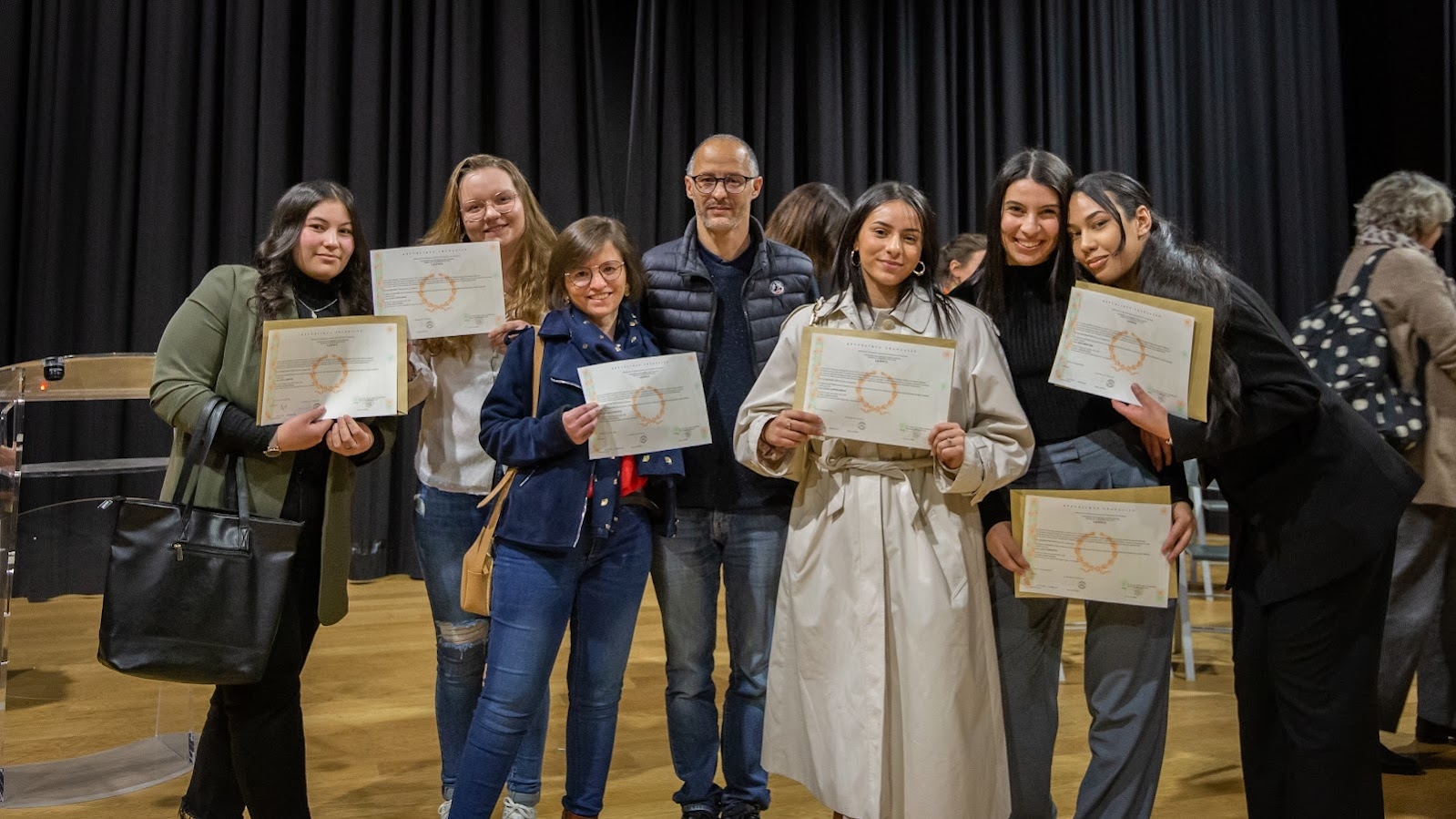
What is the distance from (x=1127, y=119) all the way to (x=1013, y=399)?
5543 millimetres

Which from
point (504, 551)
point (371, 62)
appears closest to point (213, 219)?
point (371, 62)

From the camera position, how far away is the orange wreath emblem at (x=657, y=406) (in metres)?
2.22

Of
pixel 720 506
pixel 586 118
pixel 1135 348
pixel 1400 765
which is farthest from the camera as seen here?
pixel 586 118

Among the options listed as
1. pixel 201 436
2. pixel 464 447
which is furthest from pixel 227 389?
pixel 464 447

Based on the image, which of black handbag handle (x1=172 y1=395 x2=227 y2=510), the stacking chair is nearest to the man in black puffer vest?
black handbag handle (x1=172 y1=395 x2=227 y2=510)

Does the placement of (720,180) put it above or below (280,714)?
above

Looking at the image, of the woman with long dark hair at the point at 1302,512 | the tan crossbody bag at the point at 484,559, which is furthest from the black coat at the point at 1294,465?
the tan crossbody bag at the point at 484,559

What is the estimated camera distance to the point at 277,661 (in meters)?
2.22

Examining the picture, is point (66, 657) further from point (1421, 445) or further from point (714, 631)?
point (1421, 445)

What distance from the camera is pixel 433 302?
2430 mm

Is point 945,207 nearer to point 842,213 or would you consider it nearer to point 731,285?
point 842,213

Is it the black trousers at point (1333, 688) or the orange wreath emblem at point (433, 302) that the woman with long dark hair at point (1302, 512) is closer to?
the black trousers at point (1333, 688)

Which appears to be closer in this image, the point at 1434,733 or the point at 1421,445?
the point at 1421,445

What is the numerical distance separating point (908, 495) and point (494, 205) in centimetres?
121
